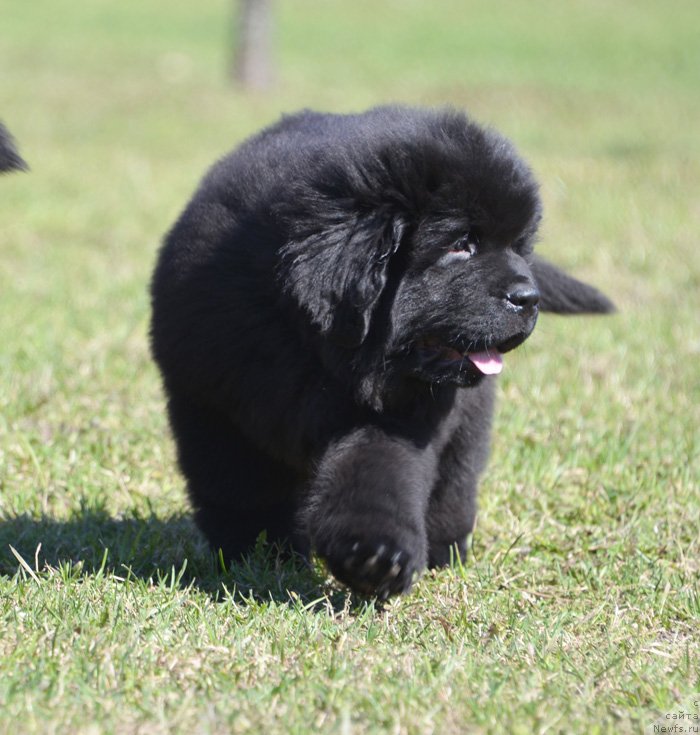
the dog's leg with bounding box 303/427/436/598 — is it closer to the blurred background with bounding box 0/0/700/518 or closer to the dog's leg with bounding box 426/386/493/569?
the dog's leg with bounding box 426/386/493/569

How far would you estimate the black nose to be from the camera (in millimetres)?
3172

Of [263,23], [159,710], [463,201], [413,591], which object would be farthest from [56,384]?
[263,23]

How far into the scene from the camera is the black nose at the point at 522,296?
3.17 metres

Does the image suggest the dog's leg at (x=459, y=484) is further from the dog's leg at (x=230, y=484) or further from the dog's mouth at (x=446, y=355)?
the dog's leg at (x=230, y=484)

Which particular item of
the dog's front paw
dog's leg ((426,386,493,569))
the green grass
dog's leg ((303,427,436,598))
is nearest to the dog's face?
dog's leg ((303,427,436,598))

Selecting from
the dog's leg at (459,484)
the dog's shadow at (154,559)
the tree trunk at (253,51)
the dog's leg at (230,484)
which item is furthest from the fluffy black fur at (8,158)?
the tree trunk at (253,51)

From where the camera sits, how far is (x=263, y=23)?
1748 centimetres

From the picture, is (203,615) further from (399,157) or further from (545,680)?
(399,157)

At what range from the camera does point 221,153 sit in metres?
12.0

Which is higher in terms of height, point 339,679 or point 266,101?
point 266,101

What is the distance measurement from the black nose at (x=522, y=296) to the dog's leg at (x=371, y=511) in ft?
1.68

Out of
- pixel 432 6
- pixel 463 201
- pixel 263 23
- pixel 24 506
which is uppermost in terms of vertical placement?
pixel 432 6

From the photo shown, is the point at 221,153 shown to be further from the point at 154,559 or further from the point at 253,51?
the point at 154,559

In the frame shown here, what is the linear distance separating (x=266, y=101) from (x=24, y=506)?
1332cm
